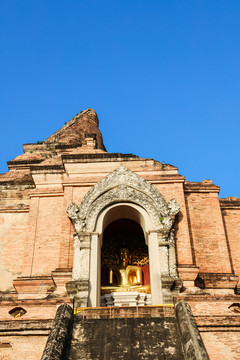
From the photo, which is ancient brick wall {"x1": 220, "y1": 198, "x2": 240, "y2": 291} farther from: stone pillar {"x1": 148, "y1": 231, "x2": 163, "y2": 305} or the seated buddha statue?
stone pillar {"x1": 148, "y1": 231, "x2": 163, "y2": 305}

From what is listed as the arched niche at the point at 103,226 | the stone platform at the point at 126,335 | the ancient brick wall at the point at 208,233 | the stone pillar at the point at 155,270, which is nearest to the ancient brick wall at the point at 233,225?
the ancient brick wall at the point at 208,233

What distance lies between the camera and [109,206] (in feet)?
48.7

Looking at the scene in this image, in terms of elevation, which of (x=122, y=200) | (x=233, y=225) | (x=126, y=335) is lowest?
(x=126, y=335)

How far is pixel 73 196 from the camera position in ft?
51.0

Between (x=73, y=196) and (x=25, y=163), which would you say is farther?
(x=25, y=163)

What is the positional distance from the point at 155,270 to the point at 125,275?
12.0 ft

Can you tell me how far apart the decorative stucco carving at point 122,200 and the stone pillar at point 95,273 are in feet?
1.52

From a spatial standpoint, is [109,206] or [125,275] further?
[125,275]

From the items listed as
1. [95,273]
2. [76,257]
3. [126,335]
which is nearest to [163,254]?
[95,273]

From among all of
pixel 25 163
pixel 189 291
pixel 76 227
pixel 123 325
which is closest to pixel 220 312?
pixel 189 291

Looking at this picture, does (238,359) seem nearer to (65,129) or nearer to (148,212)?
(148,212)

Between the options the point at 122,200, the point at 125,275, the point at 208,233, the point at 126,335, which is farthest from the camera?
the point at 125,275

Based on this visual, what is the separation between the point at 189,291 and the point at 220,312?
1.61 m

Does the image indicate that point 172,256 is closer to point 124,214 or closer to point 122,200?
point 122,200
